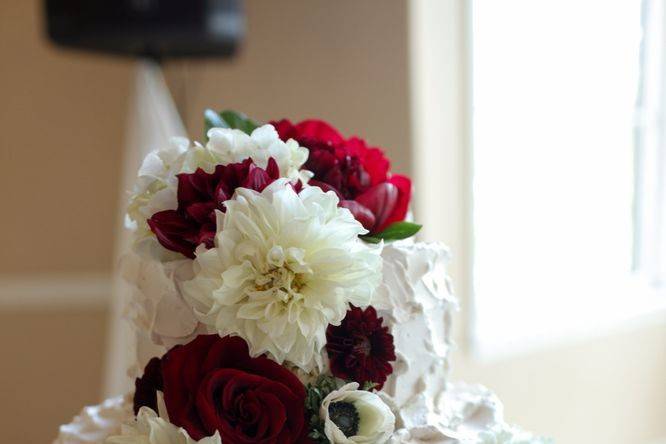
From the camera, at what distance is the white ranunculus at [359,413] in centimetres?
49

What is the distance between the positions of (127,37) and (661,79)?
5.18 feet

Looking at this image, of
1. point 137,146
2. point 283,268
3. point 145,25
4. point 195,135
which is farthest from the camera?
point 195,135

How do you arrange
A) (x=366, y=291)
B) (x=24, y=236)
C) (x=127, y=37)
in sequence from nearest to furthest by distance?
(x=366, y=291), (x=127, y=37), (x=24, y=236)

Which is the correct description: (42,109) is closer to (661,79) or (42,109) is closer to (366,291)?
(661,79)

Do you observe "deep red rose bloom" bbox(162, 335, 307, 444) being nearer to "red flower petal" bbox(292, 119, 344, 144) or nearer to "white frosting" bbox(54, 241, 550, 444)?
"white frosting" bbox(54, 241, 550, 444)

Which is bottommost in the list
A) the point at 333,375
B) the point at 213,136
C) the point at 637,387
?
the point at 637,387

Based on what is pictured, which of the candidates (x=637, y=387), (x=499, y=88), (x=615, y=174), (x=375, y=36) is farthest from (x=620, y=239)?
(x=375, y=36)

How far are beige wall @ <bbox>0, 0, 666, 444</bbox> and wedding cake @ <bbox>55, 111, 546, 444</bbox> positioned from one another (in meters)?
1.26

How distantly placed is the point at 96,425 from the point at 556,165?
6.16 feet

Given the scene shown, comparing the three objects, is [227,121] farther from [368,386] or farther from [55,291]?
[55,291]

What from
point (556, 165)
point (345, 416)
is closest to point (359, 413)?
point (345, 416)

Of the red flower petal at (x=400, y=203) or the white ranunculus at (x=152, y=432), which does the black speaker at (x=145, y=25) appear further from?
the white ranunculus at (x=152, y=432)

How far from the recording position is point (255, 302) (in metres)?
0.47

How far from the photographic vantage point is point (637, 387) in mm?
2322
